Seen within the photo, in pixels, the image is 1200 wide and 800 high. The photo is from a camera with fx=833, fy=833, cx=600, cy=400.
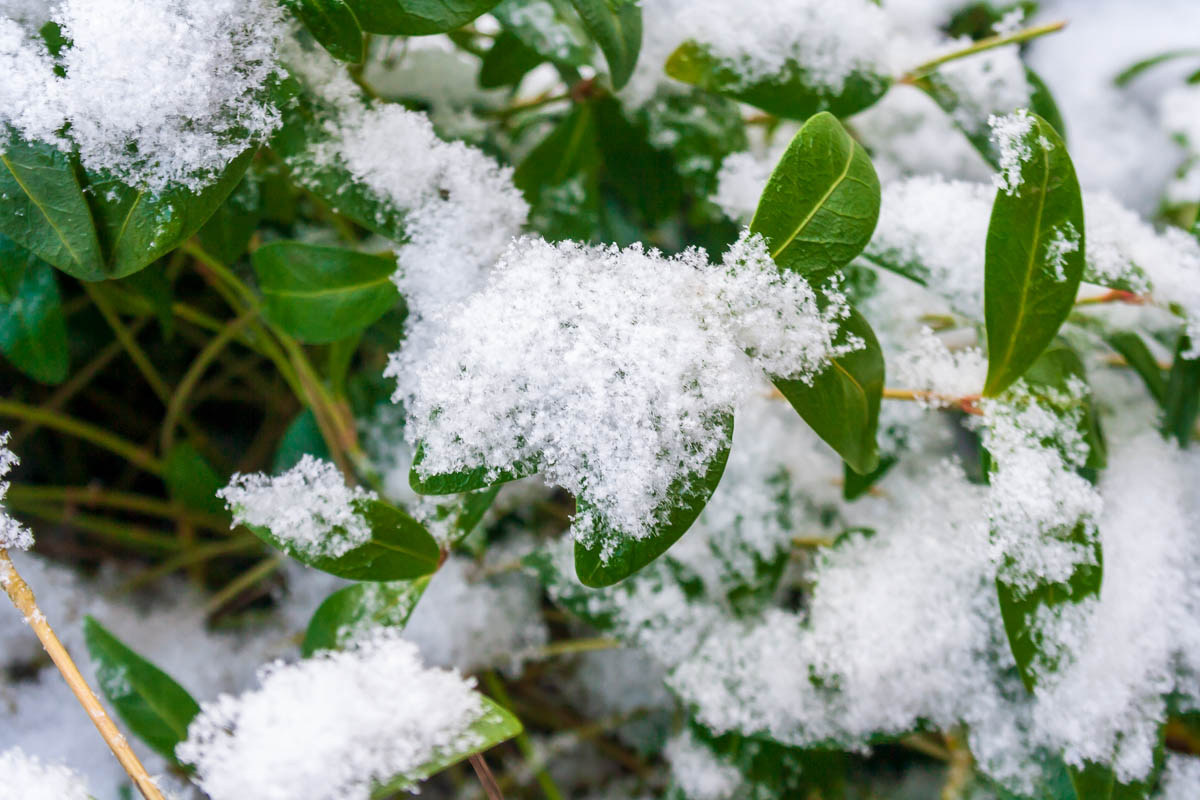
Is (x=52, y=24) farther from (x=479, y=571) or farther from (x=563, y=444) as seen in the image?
(x=479, y=571)


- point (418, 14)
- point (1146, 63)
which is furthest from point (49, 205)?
point (1146, 63)

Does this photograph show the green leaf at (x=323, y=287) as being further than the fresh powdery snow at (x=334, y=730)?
Yes

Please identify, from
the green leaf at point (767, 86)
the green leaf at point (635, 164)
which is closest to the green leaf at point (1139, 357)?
the green leaf at point (767, 86)

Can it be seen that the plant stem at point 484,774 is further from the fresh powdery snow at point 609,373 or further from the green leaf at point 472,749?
the fresh powdery snow at point 609,373

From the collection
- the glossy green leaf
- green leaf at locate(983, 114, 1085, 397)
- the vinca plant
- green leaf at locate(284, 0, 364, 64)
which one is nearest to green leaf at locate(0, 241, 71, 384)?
the vinca plant

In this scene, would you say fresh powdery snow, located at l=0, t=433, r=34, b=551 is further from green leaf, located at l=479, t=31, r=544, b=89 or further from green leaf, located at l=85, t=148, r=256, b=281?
green leaf, located at l=479, t=31, r=544, b=89

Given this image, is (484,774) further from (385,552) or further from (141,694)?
(141,694)

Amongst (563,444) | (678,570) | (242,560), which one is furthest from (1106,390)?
(242,560)
